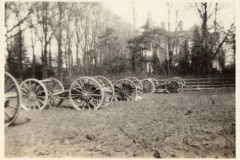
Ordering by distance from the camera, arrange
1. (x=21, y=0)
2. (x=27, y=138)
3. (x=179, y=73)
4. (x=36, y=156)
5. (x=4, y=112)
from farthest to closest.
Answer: (x=179, y=73) < (x=21, y=0) < (x=4, y=112) < (x=27, y=138) < (x=36, y=156)

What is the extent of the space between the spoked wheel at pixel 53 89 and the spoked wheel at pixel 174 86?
762cm

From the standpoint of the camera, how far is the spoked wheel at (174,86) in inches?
510

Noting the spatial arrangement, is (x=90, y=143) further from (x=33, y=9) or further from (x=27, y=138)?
(x=33, y=9)

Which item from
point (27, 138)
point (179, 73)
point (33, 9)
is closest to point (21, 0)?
point (33, 9)

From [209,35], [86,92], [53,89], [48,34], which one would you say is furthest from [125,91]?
[209,35]

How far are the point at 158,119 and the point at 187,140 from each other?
149 centimetres

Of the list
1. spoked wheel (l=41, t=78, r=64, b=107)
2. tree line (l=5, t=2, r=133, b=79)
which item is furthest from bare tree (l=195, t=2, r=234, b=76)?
spoked wheel (l=41, t=78, r=64, b=107)

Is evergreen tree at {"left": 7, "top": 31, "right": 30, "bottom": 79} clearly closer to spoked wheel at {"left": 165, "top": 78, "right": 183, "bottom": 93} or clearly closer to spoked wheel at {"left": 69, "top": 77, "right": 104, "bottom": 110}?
spoked wheel at {"left": 69, "top": 77, "right": 104, "bottom": 110}

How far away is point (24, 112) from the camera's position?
17.5ft

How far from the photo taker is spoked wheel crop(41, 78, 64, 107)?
6857 mm

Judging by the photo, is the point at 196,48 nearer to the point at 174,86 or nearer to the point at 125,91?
the point at 174,86

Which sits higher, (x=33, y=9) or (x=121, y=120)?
(x=33, y=9)

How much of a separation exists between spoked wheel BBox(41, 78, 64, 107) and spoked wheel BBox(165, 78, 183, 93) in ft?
25.0

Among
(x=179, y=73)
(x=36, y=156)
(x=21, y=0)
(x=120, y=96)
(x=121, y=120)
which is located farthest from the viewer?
(x=179, y=73)
